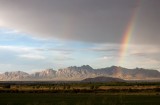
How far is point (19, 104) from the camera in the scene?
63.1 m

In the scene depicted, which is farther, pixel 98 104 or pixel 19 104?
pixel 19 104

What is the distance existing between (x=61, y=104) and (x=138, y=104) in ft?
46.5

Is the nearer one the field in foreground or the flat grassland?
the field in foreground

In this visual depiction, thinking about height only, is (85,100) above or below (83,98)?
below

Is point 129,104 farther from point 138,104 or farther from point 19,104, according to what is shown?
point 19,104

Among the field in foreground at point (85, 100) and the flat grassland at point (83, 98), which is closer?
the field in foreground at point (85, 100)

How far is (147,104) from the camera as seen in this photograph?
59938 mm

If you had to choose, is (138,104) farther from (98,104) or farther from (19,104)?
(19,104)

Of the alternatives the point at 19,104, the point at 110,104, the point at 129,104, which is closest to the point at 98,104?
the point at 110,104

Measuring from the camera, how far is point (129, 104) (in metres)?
59.9

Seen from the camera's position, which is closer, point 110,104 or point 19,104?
point 110,104

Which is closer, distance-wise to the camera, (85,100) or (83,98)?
(85,100)

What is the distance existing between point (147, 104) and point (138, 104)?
1.65 metres

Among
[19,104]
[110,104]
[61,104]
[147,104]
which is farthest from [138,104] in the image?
[19,104]
